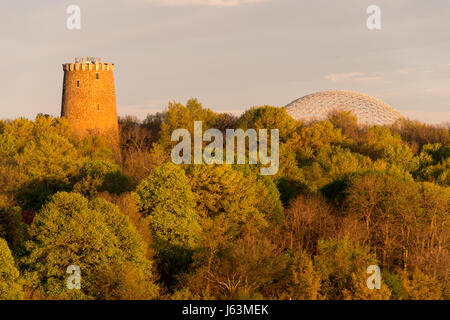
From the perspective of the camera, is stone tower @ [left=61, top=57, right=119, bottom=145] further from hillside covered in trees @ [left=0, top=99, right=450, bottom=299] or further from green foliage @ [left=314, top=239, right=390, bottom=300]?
green foliage @ [left=314, top=239, right=390, bottom=300]

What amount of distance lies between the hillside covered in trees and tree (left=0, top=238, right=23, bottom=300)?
60 millimetres

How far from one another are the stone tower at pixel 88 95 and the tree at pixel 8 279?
1373 inches

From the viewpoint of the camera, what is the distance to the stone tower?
213 ft

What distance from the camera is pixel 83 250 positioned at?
109 ft

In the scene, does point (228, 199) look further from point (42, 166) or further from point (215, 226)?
point (42, 166)

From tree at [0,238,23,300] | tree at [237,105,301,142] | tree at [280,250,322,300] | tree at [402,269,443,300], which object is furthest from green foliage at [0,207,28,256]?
tree at [237,105,301,142]

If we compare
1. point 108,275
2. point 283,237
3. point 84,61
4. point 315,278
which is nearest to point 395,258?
point 283,237

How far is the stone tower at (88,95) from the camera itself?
6494 cm

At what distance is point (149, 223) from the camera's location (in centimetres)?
3897

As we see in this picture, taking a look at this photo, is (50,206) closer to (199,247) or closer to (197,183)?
(199,247)

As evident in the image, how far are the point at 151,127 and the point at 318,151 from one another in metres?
22.9

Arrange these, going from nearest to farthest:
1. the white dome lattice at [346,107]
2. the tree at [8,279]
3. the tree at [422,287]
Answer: the tree at [8,279] → the tree at [422,287] → the white dome lattice at [346,107]

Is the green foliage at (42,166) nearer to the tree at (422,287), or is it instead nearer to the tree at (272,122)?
the tree at (272,122)

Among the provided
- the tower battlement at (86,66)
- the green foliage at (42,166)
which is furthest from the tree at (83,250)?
the tower battlement at (86,66)
